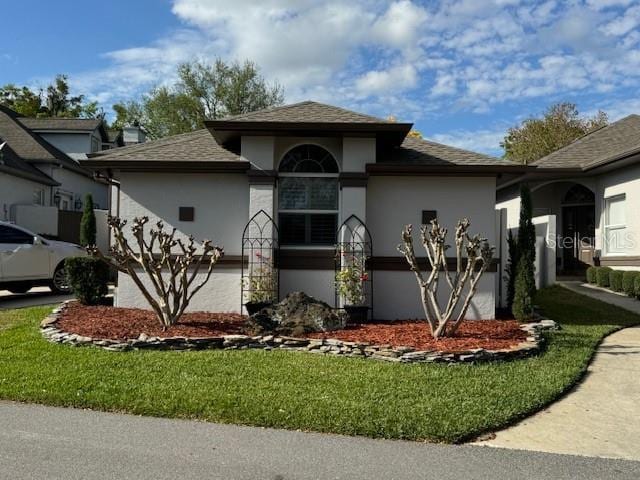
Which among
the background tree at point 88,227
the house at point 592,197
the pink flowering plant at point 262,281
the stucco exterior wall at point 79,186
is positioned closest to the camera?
the pink flowering plant at point 262,281

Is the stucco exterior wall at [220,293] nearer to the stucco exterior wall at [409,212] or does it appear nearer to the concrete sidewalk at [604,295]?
the stucco exterior wall at [409,212]

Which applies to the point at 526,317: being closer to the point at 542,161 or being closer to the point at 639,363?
the point at 639,363

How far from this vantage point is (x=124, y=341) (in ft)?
26.0

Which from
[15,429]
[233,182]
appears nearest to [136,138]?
[233,182]

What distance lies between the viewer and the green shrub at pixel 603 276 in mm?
15204

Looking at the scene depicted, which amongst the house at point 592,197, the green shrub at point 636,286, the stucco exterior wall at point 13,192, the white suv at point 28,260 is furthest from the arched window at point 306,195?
the stucco exterior wall at point 13,192

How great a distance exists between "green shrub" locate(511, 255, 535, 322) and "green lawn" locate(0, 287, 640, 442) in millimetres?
1689

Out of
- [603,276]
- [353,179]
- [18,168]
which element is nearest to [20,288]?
[353,179]

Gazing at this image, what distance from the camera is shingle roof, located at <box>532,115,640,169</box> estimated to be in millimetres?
16344

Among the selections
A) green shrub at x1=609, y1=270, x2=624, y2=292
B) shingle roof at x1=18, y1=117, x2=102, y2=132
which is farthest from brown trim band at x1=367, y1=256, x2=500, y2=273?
shingle roof at x1=18, y1=117, x2=102, y2=132

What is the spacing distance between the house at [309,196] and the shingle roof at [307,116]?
2 cm

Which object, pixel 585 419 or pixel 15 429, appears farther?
pixel 585 419

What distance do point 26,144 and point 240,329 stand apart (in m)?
20.4

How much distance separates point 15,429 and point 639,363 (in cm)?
742
